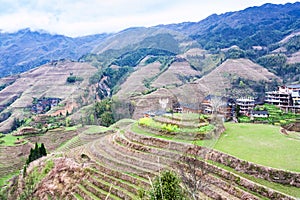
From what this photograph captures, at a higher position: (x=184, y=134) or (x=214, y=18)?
(x=214, y=18)

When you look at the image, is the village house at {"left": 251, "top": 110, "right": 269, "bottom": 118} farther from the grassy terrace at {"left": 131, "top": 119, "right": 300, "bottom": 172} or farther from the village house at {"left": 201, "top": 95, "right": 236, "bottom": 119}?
the grassy terrace at {"left": 131, "top": 119, "right": 300, "bottom": 172}

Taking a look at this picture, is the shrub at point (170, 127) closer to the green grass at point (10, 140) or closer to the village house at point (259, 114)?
the village house at point (259, 114)

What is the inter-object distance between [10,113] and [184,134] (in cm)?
5718

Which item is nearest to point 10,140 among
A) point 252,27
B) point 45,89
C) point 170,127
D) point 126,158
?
point 126,158

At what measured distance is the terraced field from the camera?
12.1m

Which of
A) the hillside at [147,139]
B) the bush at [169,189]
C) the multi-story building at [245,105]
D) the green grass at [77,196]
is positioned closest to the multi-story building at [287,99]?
the multi-story building at [245,105]

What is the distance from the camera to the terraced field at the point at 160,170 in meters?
12.1

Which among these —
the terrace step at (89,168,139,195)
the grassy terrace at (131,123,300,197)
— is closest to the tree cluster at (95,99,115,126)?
the grassy terrace at (131,123,300,197)

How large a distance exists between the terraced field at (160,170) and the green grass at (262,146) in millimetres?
522

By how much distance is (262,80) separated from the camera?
52.2 meters

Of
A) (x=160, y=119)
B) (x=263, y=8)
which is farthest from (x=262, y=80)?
(x=263, y=8)

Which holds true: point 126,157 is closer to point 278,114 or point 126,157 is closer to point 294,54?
point 278,114

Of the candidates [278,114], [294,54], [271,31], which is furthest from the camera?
[271,31]

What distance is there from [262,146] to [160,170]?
16.4 ft
